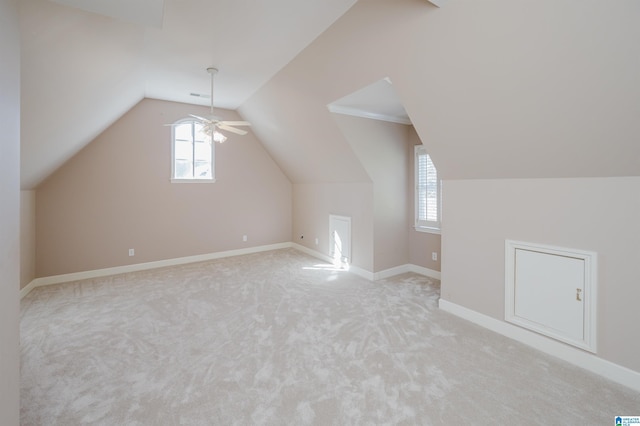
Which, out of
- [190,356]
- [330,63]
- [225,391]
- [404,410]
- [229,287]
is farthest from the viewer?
[229,287]

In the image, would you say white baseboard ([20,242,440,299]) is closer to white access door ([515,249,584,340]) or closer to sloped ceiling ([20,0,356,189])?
sloped ceiling ([20,0,356,189])

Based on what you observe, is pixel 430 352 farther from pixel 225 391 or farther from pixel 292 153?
pixel 292 153

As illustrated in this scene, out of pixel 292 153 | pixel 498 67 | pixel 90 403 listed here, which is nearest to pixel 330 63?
pixel 498 67

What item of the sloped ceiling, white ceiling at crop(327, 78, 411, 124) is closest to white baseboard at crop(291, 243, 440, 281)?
white ceiling at crop(327, 78, 411, 124)

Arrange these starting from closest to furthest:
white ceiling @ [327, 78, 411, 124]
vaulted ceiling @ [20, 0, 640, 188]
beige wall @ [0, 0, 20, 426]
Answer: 1. beige wall @ [0, 0, 20, 426]
2. vaulted ceiling @ [20, 0, 640, 188]
3. white ceiling @ [327, 78, 411, 124]

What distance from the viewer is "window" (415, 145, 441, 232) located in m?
4.41

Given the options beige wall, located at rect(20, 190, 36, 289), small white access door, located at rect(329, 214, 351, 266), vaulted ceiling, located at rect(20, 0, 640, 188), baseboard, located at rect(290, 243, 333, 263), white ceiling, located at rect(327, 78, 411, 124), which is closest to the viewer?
vaulted ceiling, located at rect(20, 0, 640, 188)

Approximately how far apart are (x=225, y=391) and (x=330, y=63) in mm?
3223

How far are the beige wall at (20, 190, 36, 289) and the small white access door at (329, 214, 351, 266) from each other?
14.8ft

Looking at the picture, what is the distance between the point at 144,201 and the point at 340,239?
365 centimetres

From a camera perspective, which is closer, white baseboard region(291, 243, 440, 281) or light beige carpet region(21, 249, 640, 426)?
light beige carpet region(21, 249, 640, 426)

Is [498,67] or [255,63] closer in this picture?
Answer: [498,67]

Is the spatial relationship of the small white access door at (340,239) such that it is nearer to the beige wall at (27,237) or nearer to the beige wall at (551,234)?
the beige wall at (551,234)

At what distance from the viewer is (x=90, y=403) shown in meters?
1.88
